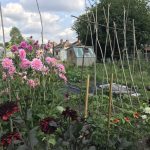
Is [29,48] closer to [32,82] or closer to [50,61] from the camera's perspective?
[50,61]

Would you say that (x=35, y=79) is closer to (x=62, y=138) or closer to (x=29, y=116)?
(x=29, y=116)

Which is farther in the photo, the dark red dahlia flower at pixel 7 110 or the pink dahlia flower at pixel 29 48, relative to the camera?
the pink dahlia flower at pixel 29 48

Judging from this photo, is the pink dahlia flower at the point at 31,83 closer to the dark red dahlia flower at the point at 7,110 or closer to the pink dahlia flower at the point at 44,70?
the pink dahlia flower at the point at 44,70

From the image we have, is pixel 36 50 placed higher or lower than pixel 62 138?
higher

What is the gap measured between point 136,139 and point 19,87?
1672mm

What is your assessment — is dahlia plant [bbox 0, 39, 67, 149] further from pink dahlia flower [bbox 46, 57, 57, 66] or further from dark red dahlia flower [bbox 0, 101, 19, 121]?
dark red dahlia flower [bbox 0, 101, 19, 121]

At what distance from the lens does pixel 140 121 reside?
4.88 metres

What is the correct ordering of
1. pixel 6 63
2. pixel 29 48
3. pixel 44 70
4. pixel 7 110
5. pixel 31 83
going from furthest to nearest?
pixel 29 48 < pixel 44 70 < pixel 31 83 < pixel 6 63 < pixel 7 110

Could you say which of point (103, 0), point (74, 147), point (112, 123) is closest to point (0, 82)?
point (112, 123)

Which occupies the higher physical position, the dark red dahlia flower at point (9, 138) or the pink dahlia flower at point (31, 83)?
the pink dahlia flower at point (31, 83)

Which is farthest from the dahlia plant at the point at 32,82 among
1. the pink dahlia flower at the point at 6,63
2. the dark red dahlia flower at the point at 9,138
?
the dark red dahlia flower at the point at 9,138

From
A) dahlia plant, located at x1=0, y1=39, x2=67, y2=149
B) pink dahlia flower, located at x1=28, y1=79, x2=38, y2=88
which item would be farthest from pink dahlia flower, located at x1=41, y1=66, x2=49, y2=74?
pink dahlia flower, located at x1=28, y1=79, x2=38, y2=88

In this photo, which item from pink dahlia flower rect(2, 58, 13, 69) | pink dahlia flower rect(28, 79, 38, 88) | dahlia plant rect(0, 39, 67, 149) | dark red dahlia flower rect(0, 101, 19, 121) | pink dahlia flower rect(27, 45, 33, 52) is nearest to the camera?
dark red dahlia flower rect(0, 101, 19, 121)

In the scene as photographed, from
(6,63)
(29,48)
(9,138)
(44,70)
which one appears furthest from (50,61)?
(9,138)
